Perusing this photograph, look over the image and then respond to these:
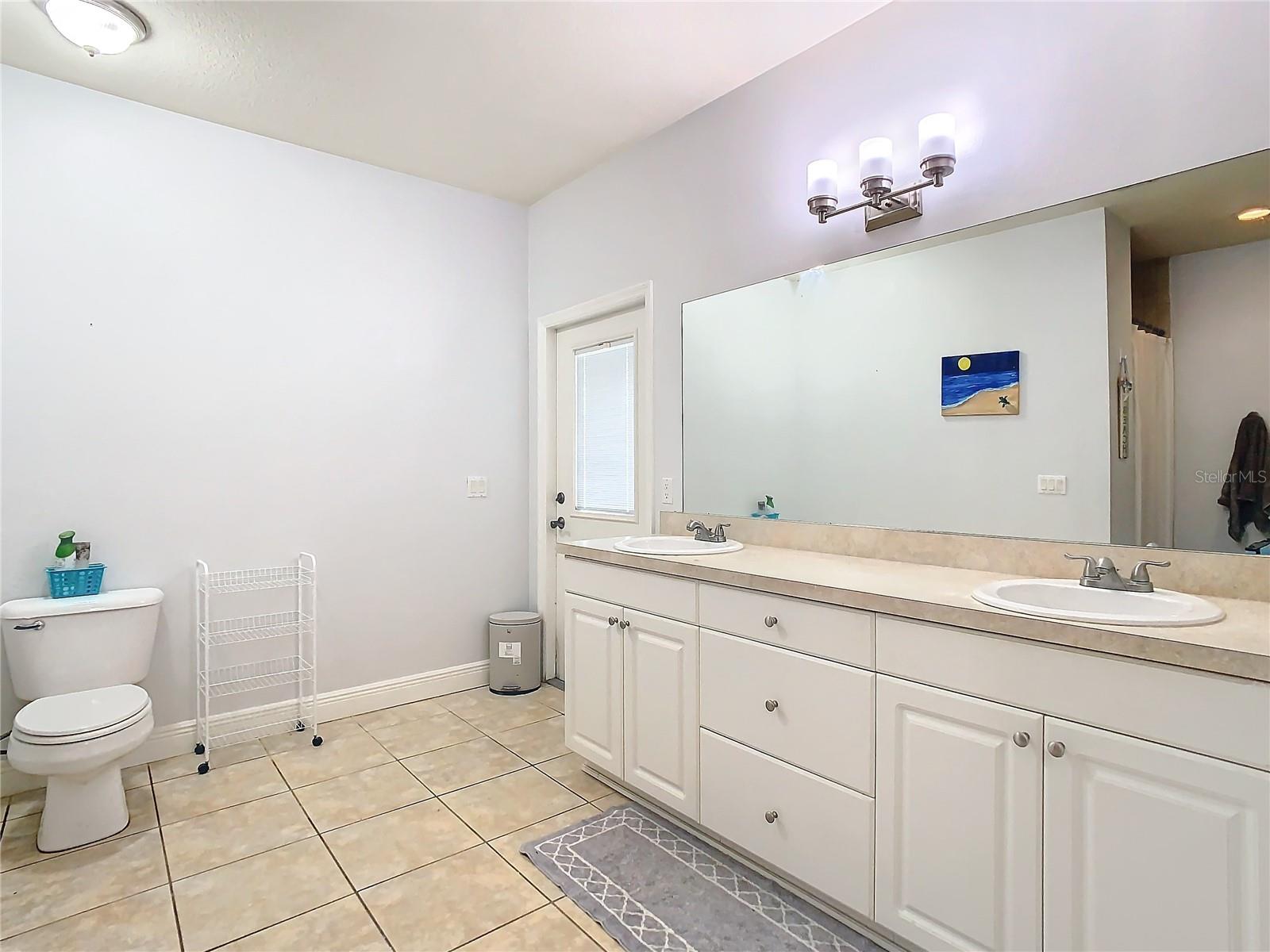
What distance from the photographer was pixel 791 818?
5.68 ft

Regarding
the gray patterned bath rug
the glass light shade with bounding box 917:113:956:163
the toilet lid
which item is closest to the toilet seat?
the toilet lid

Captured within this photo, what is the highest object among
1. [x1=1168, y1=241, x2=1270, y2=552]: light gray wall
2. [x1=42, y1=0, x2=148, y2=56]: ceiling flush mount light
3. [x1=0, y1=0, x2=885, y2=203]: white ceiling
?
[x1=0, y1=0, x2=885, y2=203]: white ceiling

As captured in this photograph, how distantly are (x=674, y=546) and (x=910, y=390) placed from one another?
96cm

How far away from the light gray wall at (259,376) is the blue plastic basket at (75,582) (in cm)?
11

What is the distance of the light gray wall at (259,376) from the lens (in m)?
2.52

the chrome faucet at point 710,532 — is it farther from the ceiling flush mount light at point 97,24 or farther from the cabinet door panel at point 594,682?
the ceiling flush mount light at point 97,24

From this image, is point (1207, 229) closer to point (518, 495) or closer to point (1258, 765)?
point (1258, 765)

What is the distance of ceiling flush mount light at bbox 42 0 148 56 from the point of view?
2045 mm

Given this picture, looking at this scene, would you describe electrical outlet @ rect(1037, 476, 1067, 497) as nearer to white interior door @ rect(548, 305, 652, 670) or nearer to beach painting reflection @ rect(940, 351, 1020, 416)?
beach painting reflection @ rect(940, 351, 1020, 416)

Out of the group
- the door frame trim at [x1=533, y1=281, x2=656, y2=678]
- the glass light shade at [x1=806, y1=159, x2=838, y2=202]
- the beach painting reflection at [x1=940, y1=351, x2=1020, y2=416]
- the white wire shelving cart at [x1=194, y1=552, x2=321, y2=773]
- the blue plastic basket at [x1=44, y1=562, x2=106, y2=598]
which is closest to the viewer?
the beach painting reflection at [x1=940, y1=351, x2=1020, y2=416]

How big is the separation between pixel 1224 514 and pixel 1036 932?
97 cm

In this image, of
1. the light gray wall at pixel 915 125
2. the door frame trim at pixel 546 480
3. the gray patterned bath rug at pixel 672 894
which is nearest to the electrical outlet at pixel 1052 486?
the light gray wall at pixel 915 125

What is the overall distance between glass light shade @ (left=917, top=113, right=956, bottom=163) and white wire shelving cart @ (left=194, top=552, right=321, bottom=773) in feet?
9.22

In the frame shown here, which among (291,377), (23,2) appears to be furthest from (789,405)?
(23,2)
